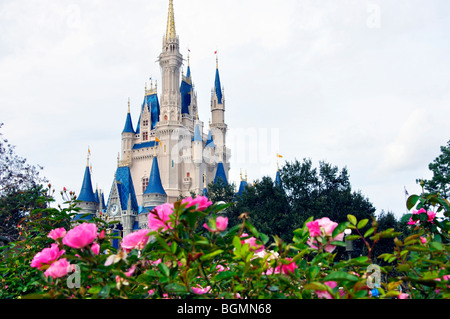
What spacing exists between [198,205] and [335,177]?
37.8 m

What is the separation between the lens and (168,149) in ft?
210

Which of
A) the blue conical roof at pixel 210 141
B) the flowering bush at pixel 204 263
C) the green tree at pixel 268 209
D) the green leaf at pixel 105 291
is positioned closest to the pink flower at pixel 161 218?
the flowering bush at pixel 204 263

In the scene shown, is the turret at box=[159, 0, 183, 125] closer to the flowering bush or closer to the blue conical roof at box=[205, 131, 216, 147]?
the blue conical roof at box=[205, 131, 216, 147]

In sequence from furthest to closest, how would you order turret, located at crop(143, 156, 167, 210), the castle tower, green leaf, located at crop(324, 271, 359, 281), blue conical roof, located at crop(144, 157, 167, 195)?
the castle tower < blue conical roof, located at crop(144, 157, 167, 195) < turret, located at crop(143, 156, 167, 210) < green leaf, located at crop(324, 271, 359, 281)

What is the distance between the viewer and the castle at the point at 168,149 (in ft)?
193

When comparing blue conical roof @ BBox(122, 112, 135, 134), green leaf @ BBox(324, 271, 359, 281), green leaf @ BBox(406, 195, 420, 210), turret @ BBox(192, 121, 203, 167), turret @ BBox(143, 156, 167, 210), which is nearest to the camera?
green leaf @ BBox(324, 271, 359, 281)

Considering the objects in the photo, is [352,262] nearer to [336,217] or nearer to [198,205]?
[198,205]

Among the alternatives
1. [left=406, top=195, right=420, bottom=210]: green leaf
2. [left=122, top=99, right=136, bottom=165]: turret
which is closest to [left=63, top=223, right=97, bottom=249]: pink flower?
[left=406, top=195, right=420, bottom=210]: green leaf

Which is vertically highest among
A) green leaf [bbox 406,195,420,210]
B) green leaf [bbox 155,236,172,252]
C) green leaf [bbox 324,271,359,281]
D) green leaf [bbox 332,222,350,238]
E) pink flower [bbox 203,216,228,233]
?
green leaf [bbox 406,195,420,210]

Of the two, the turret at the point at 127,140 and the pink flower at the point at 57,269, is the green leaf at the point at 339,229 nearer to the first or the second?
the pink flower at the point at 57,269

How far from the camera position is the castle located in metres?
58.8

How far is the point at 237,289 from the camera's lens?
3357 millimetres

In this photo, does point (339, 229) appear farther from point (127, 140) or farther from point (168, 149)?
point (127, 140)
